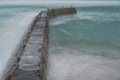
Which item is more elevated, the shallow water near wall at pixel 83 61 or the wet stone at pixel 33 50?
the wet stone at pixel 33 50

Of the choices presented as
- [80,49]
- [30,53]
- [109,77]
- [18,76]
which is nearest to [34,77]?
[18,76]

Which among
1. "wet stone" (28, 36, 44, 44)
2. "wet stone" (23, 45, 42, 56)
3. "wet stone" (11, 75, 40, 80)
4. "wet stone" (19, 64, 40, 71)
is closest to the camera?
"wet stone" (11, 75, 40, 80)

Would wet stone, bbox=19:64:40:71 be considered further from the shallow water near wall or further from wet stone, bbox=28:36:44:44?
wet stone, bbox=28:36:44:44

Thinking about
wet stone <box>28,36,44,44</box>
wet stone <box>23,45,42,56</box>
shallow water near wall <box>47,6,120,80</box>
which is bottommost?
shallow water near wall <box>47,6,120,80</box>

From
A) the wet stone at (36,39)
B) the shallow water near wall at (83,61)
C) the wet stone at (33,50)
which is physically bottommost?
the shallow water near wall at (83,61)

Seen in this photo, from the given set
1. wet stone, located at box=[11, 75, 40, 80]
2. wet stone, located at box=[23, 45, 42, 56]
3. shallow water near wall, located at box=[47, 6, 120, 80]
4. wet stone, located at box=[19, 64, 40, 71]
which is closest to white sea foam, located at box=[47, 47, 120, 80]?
shallow water near wall, located at box=[47, 6, 120, 80]

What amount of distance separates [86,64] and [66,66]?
2.86 ft

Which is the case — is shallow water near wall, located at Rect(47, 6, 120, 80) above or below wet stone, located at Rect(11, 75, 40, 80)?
below

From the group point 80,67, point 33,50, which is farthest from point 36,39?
→ point 80,67

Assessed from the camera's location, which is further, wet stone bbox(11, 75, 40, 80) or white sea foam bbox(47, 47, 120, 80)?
white sea foam bbox(47, 47, 120, 80)

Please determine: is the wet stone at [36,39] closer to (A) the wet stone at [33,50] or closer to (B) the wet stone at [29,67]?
(A) the wet stone at [33,50]

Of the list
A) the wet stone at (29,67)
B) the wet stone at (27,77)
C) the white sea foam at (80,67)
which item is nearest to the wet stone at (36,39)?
the white sea foam at (80,67)

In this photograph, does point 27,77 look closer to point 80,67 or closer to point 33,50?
point 33,50

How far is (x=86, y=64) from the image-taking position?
34.9 ft
